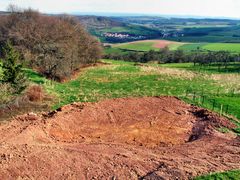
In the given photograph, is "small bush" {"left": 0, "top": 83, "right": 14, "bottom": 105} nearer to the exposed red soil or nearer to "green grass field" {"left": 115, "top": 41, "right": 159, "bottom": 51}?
the exposed red soil

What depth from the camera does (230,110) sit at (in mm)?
29609

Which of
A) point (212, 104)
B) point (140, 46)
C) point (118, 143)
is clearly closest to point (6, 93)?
point (118, 143)

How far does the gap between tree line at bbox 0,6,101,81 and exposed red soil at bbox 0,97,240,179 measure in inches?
700

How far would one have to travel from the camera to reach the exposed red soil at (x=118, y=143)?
1742 cm

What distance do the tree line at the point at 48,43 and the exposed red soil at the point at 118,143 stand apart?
17.8 meters

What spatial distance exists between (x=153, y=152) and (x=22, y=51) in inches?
1570

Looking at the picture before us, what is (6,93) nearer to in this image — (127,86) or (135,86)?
(127,86)

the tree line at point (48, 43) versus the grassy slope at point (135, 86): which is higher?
the tree line at point (48, 43)

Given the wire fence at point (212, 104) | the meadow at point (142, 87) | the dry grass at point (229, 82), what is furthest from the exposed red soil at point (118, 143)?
the dry grass at point (229, 82)

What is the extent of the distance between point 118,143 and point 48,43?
32505 millimetres

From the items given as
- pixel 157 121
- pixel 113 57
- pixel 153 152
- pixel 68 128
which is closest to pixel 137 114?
pixel 157 121

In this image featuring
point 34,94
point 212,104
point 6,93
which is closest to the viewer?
point 6,93

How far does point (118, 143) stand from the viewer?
21.9 metres

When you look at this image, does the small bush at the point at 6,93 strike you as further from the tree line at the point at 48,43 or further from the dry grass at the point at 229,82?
the dry grass at the point at 229,82
